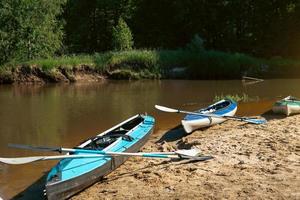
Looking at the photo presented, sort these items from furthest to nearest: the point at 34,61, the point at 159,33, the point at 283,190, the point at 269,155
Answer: the point at 159,33
the point at 34,61
the point at 269,155
the point at 283,190

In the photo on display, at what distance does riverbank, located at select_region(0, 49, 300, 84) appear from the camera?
3166cm

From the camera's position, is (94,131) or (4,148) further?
(94,131)

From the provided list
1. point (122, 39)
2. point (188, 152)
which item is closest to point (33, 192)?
point (188, 152)

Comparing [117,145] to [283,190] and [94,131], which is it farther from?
[94,131]

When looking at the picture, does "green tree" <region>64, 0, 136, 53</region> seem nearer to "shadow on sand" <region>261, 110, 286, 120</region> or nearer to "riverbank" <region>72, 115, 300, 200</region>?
"shadow on sand" <region>261, 110, 286, 120</region>

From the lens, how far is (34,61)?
32312mm

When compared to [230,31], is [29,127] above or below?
below

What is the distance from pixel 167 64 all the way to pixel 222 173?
24.3 m

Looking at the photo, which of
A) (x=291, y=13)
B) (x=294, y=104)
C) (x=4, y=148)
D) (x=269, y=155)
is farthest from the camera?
(x=291, y=13)

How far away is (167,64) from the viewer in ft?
111

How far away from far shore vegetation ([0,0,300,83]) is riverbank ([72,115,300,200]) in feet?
66.0

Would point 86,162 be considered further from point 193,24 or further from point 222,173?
point 193,24

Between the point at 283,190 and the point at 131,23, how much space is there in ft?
127

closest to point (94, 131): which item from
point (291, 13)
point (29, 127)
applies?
point (29, 127)
